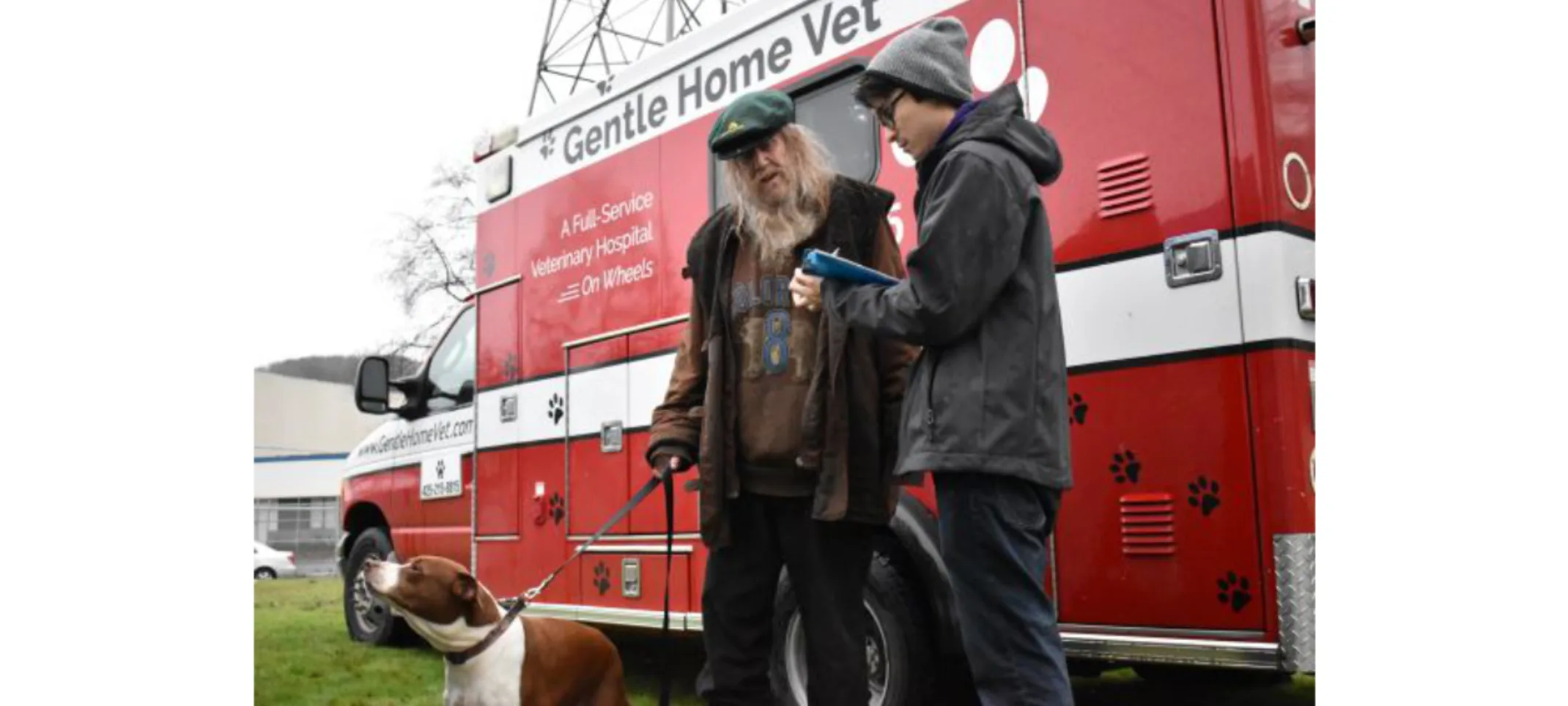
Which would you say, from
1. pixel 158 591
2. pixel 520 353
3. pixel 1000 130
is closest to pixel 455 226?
pixel 520 353

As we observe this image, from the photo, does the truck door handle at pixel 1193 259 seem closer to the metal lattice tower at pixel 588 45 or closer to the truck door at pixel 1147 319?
the truck door at pixel 1147 319

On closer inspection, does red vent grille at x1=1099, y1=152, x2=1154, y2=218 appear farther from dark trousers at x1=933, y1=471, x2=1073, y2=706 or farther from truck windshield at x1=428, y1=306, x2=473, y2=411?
truck windshield at x1=428, y1=306, x2=473, y2=411

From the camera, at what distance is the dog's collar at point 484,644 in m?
Result: 2.95

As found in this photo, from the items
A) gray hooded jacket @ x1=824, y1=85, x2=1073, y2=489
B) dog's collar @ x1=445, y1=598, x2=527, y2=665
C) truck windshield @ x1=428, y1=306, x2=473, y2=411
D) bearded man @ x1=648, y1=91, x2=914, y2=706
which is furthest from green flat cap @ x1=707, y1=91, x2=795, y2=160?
truck windshield @ x1=428, y1=306, x2=473, y2=411

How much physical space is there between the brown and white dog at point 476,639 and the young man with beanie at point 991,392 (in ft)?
4.57

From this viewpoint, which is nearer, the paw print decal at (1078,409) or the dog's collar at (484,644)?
the paw print decal at (1078,409)

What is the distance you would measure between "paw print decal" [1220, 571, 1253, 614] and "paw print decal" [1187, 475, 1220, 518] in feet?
0.43

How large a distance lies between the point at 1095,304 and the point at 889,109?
0.74 m

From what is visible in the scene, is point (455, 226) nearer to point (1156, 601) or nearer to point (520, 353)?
point (520, 353)

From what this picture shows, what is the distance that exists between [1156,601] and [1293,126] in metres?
1.01

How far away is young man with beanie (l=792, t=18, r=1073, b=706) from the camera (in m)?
1.89

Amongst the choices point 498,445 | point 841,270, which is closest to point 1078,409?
point 841,270

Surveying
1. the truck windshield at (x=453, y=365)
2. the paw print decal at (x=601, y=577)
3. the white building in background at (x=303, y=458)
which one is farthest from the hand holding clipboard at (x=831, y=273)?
the truck windshield at (x=453, y=365)

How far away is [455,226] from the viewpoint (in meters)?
4.77
